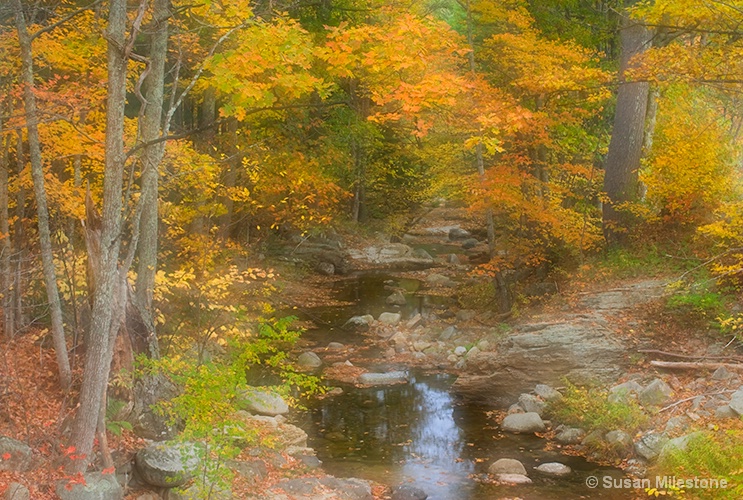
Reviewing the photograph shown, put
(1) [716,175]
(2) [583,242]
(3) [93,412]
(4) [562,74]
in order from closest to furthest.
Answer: (3) [93,412] → (4) [562,74] → (1) [716,175] → (2) [583,242]

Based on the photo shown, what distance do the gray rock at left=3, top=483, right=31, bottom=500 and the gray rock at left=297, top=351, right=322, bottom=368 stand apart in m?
8.59

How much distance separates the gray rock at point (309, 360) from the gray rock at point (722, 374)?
800 centimetres

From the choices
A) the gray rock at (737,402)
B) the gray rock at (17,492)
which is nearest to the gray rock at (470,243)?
the gray rock at (737,402)

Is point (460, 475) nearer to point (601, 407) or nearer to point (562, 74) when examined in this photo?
point (601, 407)

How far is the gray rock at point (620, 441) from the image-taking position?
1002cm

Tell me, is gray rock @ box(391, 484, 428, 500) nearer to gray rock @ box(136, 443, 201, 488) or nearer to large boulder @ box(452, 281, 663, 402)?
gray rock @ box(136, 443, 201, 488)

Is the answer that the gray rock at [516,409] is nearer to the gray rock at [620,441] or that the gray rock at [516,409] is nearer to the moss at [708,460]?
the gray rock at [620,441]

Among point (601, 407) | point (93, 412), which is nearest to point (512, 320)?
point (601, 407)

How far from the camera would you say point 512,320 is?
1627cm

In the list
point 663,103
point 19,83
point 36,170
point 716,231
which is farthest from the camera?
point 663,103

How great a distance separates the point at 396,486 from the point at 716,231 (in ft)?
21.9

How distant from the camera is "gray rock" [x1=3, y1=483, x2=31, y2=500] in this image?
6323mm

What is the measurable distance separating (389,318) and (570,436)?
8546 mm

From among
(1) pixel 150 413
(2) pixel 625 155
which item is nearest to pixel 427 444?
(1) pixel 150 413
